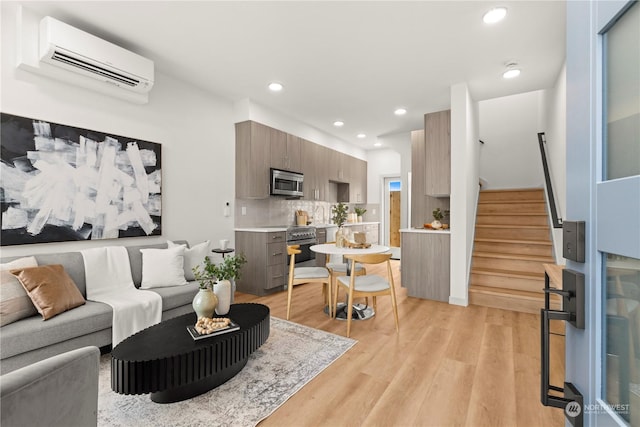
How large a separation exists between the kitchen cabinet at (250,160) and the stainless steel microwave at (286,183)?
0.54 ft

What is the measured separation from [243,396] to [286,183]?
3.37 metres

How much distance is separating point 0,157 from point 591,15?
3.49 m

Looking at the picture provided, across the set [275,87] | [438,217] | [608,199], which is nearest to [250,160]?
[275,87]

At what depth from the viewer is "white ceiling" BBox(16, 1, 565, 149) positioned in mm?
2363

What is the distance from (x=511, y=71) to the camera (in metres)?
3.34

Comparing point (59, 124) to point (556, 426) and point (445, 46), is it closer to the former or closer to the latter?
point (445, 46)

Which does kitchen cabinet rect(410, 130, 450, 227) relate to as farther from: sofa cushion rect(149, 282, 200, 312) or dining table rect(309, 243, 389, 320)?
sofa cushion rect(149, 282, 200, 312)

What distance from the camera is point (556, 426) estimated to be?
1.58 m

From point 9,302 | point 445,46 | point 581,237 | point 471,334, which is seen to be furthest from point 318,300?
point 581,237

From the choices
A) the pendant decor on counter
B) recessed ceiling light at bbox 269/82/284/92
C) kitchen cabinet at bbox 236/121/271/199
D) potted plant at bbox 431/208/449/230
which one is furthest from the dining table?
recessed ceiling light at bbox 269/82/284/92

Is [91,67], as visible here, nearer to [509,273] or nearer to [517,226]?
[509,273]

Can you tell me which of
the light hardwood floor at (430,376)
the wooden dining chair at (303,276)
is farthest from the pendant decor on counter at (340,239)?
the light hardwood floor at (430,376)

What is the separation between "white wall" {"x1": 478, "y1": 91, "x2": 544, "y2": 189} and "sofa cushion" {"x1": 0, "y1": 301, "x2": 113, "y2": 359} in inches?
260

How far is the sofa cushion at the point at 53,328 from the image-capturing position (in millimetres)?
1822
